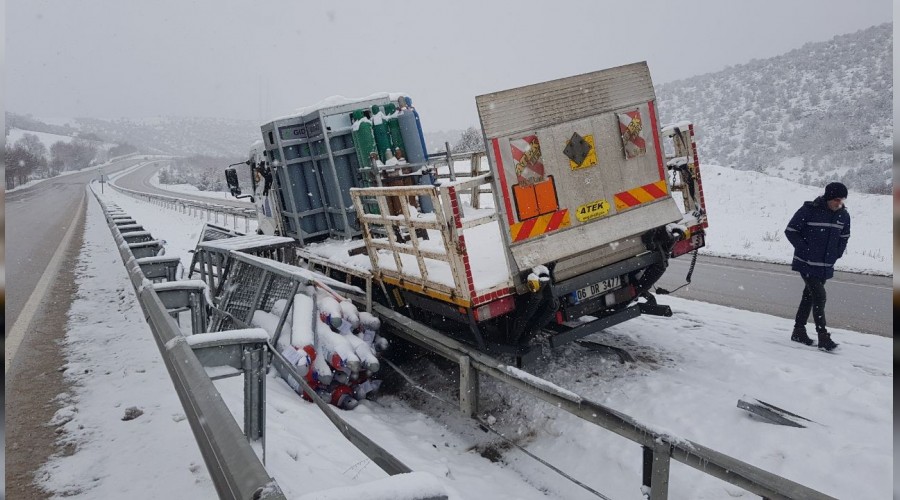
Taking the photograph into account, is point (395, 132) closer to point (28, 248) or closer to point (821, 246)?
point (821, 246)

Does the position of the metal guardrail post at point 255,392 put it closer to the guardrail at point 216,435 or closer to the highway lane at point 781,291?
the guardrail at point 216,435

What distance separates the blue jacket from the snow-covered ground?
96cm

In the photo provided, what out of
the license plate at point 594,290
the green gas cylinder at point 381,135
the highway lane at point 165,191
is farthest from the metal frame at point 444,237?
the highway lane at point 165,191

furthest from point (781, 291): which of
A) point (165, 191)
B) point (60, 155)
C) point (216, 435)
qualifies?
point (60, 155)

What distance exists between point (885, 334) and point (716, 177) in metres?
16.3

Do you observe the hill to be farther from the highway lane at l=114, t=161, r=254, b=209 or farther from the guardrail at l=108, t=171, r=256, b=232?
the highway lane at l=114, t=161, r=254, b=209

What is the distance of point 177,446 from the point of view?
10.1 feet

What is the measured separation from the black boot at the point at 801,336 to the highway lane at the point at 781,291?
2.62ft

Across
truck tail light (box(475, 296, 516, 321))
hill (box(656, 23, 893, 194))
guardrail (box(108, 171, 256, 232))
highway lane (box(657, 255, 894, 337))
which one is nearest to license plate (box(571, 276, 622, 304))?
truck tail light (box(475, 296, 516, 321))

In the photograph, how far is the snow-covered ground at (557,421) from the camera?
10.6 feet

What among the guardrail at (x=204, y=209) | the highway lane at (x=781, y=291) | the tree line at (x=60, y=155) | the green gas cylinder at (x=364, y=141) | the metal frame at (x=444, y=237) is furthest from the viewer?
the tree line at (x=60, y=155)

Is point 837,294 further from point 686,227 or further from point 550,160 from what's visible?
point 550,160

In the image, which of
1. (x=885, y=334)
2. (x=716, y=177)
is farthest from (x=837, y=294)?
(x=716, y=177)

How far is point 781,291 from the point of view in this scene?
30.5ft
